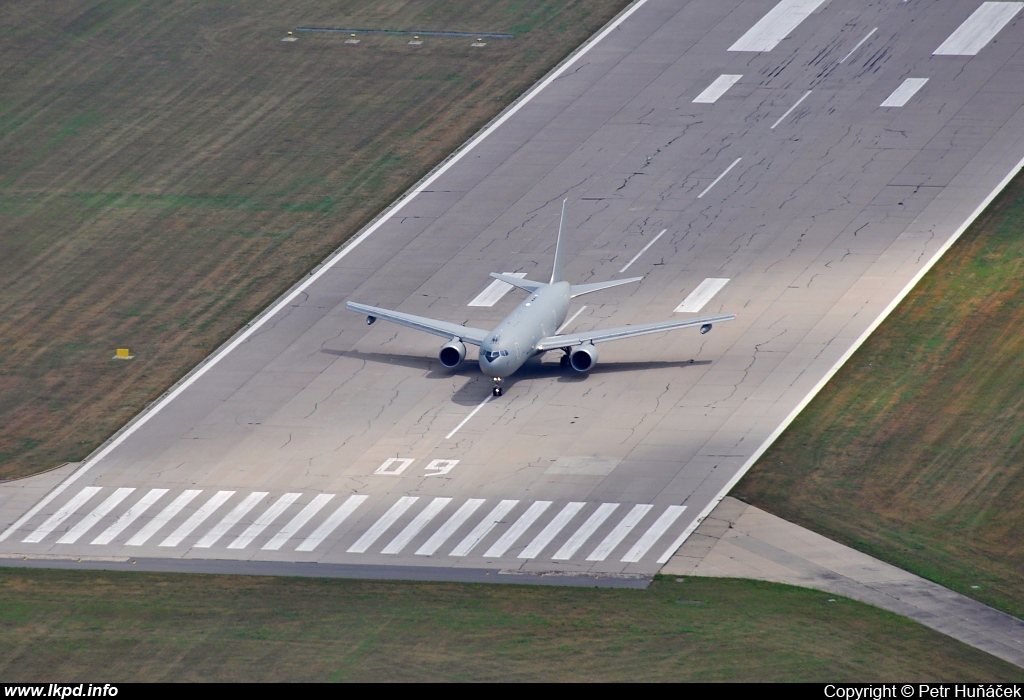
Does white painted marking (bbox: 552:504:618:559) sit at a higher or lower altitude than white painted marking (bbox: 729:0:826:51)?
lower

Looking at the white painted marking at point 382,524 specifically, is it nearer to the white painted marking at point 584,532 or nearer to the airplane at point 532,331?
the white painted marking at point 584,532

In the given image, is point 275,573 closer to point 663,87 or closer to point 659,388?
point 659,388

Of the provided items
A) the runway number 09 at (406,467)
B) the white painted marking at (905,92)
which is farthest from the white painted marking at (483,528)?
the white painted marking at (905,92)

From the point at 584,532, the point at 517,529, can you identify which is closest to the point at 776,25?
the point at 584,532

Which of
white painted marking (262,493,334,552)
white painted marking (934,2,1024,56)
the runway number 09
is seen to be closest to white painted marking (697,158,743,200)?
white painted marking (934,2,1024,56)

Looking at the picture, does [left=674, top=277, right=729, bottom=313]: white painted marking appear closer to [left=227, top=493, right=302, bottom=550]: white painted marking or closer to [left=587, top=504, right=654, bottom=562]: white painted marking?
[left=587, top=504, right=654, bottom=562]: white painted marking

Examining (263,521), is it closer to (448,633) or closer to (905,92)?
(448,633)
